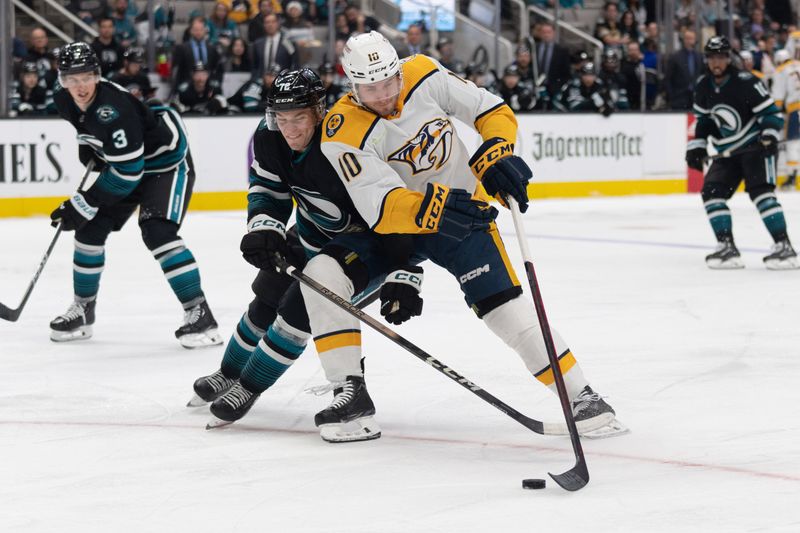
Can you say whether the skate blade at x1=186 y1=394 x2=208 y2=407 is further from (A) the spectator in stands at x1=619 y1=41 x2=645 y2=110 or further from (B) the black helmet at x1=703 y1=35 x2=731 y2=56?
→ (A) the spectator in stands at x1=619 y1=41 x2=645 y2=110

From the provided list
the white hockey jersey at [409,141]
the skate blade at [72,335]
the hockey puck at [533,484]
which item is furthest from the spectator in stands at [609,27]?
the hockey puck at [533,484]

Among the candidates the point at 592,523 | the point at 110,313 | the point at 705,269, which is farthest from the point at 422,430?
the point at 705,269

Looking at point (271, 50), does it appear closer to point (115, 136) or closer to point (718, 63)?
point (718, 63)

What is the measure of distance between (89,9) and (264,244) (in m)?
7.78

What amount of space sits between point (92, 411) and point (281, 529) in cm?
128

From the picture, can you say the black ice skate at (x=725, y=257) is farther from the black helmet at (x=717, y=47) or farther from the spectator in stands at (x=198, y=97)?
the spectator in stands at (x=198, y=97)

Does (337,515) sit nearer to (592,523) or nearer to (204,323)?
(592,523)

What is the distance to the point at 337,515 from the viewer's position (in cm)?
245

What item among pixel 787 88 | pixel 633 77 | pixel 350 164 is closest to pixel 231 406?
pixel 350 164

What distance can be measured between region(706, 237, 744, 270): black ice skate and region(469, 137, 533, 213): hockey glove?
364 centimetres

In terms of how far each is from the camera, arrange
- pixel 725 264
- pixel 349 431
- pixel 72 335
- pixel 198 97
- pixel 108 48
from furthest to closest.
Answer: pixel 198 97 → pixel 108 48 → pixel 725 264 → pixel 72 335 → pixel 349 431

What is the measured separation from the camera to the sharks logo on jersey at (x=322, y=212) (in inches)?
125

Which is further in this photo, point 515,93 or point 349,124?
point 515,93

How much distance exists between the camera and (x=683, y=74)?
11.7 metres
